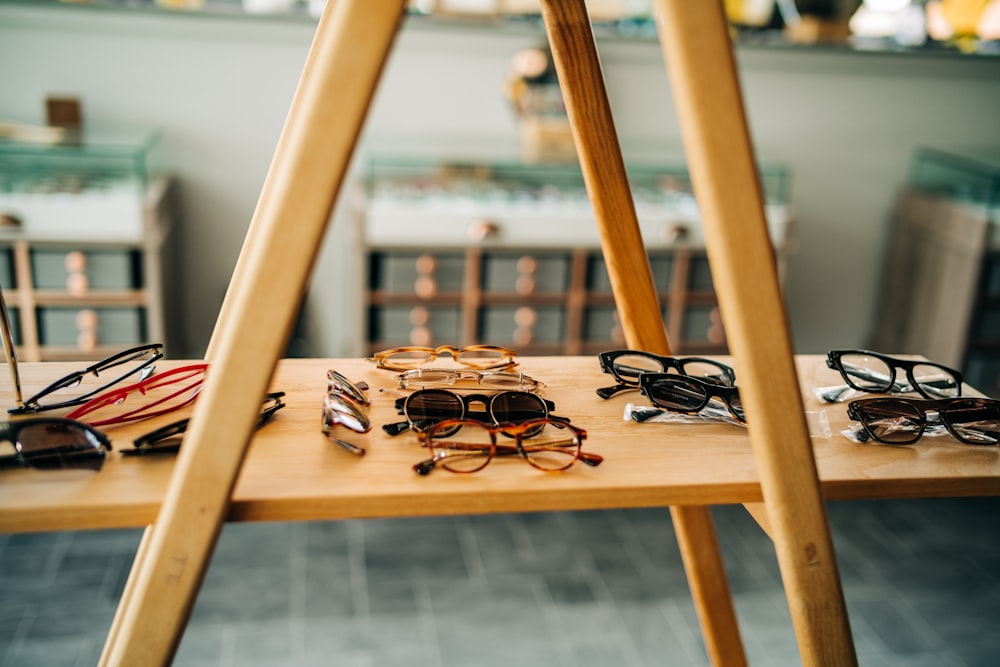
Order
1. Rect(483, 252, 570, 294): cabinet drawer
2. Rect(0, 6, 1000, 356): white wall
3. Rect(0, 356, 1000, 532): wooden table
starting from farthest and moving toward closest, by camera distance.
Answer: Rect(0, 6, 1000, 356): white wall, Rect(483, 252, 570, 294): cabinet drawer, Rect(0, 356, 1000, 532): wooden table

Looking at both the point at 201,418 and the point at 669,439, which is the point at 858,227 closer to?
the point at 669,439

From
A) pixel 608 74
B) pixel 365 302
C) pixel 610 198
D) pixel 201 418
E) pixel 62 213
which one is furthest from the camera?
pixel 608 74

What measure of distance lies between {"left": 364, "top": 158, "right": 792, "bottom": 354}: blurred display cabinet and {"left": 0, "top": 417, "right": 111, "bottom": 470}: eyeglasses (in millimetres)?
2507

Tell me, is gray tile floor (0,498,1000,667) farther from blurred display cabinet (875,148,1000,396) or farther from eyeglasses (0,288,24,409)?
eyeglasses (0,288,24,409)

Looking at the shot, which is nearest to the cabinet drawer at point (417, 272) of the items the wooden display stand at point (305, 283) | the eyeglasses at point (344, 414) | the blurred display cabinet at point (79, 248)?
the blurred display cabinet at point (79, 248)

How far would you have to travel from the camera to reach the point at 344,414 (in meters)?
0.94

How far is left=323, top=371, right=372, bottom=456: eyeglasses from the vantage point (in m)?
0.90

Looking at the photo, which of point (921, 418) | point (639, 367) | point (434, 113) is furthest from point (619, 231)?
point (434, 113)

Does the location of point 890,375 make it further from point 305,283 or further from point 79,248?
point 79,248

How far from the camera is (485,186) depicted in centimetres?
355

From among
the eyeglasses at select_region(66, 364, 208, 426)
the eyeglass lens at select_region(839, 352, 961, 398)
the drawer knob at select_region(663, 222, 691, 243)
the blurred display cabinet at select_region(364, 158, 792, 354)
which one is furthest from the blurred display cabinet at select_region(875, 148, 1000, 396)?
the eyeglasses at select_region(66, 364, 208, 426)

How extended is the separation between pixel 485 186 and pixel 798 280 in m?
1.82

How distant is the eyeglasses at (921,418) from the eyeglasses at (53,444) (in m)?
0.81

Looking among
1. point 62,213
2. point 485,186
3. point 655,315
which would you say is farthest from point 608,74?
point 655,315
